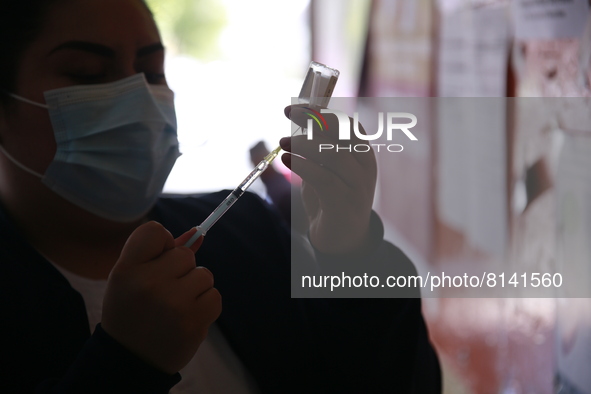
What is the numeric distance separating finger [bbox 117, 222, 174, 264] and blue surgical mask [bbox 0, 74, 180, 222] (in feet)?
0.97

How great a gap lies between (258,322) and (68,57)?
0.47 meters

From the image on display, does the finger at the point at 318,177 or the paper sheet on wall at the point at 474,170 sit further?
the paper sheet on wall at the point at 474,170

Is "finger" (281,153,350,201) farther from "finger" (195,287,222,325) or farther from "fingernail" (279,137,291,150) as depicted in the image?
"finger" (195,287,222,325)

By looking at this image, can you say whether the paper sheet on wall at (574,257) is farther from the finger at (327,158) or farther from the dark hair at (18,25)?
the dark hair at (18,25)

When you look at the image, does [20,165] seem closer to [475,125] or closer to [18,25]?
[18,25]

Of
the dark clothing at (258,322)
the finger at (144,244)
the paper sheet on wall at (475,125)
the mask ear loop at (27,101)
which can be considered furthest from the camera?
the paper sheet on wall at (475,125)

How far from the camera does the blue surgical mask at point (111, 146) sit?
75 centimetres

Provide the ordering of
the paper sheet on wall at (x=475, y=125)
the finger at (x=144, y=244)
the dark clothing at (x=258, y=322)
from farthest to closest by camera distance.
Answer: the paper sheet on wall at (x=475, y=125) < the dark clothing at (x=258, y=322) < the finger at (x=144, y=244)

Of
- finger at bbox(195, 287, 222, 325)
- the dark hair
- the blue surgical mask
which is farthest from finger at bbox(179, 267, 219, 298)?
the dark hair

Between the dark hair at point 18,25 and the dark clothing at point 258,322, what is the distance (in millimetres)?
224

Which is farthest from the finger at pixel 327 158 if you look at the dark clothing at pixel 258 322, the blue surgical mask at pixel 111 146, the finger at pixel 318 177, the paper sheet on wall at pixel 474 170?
the paper sheet on wall at pixel 474 170

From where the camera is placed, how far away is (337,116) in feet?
2.11

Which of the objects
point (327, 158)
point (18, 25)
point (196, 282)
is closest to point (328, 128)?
point (327, 158)

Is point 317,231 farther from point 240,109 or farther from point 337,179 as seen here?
point 240,109
